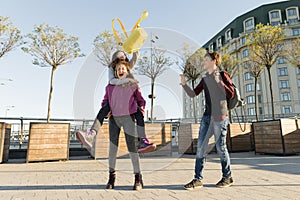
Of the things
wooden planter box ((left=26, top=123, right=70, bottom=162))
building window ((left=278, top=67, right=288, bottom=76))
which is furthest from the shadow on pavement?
building window ((left=278, top=67, right=288, bottom=76))

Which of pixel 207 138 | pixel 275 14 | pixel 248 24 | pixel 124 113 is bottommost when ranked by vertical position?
pixel 207 138

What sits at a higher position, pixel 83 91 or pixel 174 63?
pixel 174 63

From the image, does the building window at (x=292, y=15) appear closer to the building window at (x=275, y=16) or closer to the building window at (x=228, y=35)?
the building window at (x=275, y=16)

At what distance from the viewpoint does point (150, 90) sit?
11.9m

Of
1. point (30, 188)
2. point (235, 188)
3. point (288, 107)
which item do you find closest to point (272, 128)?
point (235, 188)

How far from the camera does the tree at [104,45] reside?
33.7 ft

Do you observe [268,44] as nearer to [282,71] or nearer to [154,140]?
[154,140]

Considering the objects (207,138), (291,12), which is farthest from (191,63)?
(291,12)

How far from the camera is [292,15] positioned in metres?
33.1

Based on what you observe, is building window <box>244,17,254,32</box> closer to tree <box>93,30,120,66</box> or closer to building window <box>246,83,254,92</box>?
building window <box>246,83,254,92</box>

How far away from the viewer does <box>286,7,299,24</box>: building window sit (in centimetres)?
3269

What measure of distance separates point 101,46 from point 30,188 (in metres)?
8.55

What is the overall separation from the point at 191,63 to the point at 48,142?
9374 millimetres

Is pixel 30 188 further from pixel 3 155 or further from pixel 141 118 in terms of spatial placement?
pixel 3 155
